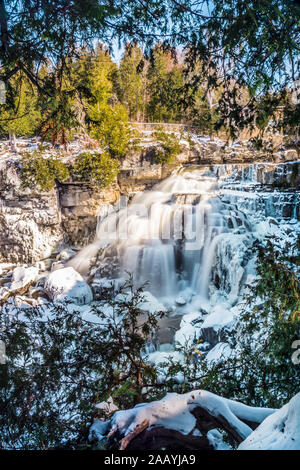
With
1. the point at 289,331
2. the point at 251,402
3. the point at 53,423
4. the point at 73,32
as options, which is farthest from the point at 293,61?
the point at 53,423

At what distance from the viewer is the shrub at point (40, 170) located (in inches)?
468

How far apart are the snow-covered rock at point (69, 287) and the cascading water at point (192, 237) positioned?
1.19 metres

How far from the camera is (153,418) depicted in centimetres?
168

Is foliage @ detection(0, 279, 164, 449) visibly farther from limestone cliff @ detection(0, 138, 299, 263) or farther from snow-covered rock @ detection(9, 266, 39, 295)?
limestone cliff @ detection(0, 138, 299, 263)

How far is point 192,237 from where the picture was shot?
36.4ft

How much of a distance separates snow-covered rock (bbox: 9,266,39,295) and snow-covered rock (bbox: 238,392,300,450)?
9.95m

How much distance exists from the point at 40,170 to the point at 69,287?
621 cm

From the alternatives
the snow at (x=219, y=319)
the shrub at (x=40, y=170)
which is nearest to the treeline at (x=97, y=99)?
the snow at (x=219, y=319)

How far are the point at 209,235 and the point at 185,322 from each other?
13.9 feet

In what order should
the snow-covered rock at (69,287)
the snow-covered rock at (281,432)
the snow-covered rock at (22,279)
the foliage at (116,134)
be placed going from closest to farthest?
the snow-covered rock at (281,432)
the snow-covered rock at (69,287)
the snow-covered rock at (22,279)
the foliage at (116,134)

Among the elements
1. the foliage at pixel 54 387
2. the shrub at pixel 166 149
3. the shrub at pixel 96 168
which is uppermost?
the shrub at pixel 166 149

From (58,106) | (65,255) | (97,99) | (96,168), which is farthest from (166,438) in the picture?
(96,168)

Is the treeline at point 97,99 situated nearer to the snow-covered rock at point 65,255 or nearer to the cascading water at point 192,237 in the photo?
the cascading water at point 192,237

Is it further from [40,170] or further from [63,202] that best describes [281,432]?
[63,202]
